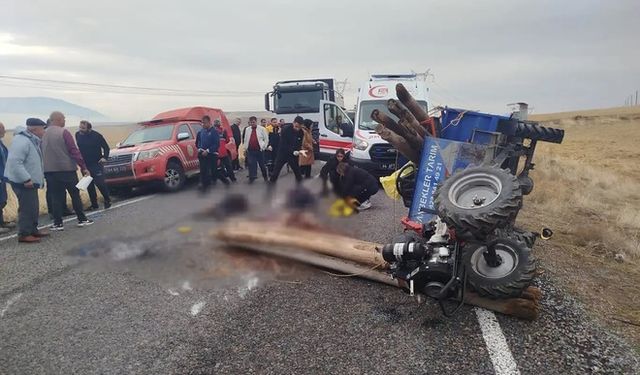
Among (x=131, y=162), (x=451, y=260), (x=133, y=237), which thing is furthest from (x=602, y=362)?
(x=131, y=162)

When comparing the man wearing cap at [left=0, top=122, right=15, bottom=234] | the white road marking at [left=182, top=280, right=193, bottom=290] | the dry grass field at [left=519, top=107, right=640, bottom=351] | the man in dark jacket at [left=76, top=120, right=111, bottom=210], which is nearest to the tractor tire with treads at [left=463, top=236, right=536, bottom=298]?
the dry grass field at [left=519, top=107, right=640, bottom=351]

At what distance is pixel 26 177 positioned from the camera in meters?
6.38

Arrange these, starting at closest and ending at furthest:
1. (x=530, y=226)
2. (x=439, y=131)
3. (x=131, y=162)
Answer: (x=439, y=131)
(x=530, y=226)
(x=131, y=162)

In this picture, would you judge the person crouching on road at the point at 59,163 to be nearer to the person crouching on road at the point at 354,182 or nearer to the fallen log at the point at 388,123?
the person crouching on road at the point at 354,182

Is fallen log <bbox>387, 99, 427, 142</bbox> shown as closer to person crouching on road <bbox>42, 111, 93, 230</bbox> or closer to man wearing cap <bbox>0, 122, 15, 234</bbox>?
person crouching on road <bbox>42, 111, 93, 230</bbox>

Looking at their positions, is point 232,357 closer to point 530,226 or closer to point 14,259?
point 14,259

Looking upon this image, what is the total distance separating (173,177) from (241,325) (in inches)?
309

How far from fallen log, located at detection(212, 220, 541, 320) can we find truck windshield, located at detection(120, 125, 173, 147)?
6129 millimetres

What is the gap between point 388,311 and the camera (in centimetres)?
386

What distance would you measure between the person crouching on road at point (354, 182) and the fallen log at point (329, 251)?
2229 millimetres

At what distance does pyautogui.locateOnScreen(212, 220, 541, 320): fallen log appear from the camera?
3.77 meters

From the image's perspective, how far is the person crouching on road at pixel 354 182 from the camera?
793cm

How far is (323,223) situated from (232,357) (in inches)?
137

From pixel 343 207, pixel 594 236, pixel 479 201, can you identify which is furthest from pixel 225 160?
pixel 479 201
